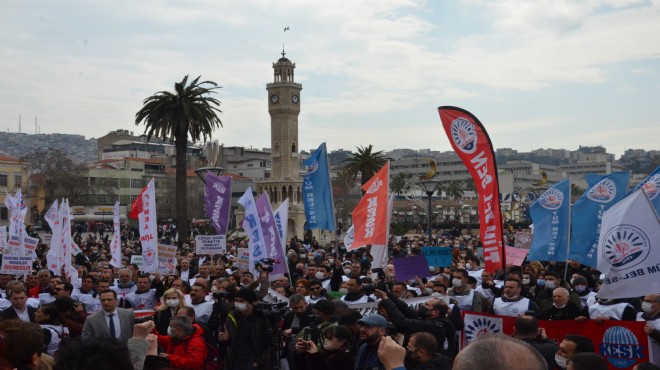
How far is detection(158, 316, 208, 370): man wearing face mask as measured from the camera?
7531 mm

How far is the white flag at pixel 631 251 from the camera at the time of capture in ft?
27.9

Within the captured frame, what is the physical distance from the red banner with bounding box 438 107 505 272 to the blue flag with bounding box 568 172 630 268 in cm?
393

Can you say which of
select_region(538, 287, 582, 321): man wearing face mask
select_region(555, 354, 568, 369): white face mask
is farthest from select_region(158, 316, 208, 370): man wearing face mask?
select_region(538, 287, 582, 321): man wearing face mask

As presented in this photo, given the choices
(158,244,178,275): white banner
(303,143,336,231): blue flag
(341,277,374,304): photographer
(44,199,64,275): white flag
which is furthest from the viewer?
(303,143,336,231): blue flag

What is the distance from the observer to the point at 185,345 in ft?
25.1

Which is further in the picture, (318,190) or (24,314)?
(318,190)

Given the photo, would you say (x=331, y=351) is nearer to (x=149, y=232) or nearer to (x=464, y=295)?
(x=464, y=295)

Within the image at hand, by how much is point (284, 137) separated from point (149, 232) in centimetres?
7380

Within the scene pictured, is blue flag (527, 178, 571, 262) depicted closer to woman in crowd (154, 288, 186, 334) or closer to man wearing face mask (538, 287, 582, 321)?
man wearing face mask (538, 287, 582, 321)

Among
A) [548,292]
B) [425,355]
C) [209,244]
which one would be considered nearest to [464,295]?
[548,292]

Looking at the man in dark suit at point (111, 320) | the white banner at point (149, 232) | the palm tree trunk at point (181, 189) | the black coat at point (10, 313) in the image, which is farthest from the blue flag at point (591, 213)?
the palm tree trunk at point (181, 189)

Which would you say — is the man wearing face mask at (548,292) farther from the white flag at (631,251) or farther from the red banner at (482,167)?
the white flag at (631,251)

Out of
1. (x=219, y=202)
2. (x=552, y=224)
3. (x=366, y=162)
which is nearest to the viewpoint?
(x=552, y=224)

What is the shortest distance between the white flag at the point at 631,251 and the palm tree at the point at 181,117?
32.0 metres
